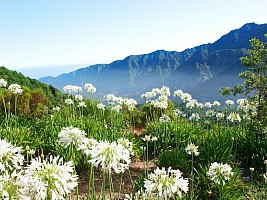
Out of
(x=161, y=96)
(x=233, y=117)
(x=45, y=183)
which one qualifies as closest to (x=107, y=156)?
(x=45, y=183)

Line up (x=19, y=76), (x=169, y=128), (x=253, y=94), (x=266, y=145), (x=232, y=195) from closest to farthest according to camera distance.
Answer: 1. (x=232, y=195)
2. (x=266, y=145)
3. (x=253, y=94)
4. (x=169, y=128)
5. (x=19, y=76)

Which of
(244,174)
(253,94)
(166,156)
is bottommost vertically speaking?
(244,174)

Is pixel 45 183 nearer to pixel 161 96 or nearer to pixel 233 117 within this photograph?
pixel 233 117

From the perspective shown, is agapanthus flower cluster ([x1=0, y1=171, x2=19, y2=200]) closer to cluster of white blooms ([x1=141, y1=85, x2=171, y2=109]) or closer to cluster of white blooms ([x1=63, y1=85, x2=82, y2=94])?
cluster of white blooms ([x1=141, y1=85, x2=171, y2=109])

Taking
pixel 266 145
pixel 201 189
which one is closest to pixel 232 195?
pixel 201 189

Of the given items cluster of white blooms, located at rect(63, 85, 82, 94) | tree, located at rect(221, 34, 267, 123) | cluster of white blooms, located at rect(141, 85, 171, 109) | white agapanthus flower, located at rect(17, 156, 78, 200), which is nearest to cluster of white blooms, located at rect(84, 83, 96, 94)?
cluster of white blooms, located at rect(63, 85, 82, 94)

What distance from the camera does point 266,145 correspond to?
316 inches

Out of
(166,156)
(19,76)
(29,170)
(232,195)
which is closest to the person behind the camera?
(29,170)

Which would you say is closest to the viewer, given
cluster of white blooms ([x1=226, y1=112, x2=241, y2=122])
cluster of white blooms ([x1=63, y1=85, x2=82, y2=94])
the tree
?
cluster of white blooms ([x1=226, y1=112, x2=241, y2=122])

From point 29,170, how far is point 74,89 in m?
7.06

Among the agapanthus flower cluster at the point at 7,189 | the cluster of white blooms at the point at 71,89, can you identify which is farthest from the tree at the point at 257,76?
the agapanthus flower cluster at the point at 7,189

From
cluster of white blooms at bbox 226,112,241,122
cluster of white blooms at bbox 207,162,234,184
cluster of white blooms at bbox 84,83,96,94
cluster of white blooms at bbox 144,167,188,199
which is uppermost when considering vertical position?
cluster of white blooms at bbox 84,83,96,94

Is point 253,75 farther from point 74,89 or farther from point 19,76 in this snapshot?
point 19,76

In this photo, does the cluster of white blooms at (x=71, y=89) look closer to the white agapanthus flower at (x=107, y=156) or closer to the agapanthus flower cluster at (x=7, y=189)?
the white agapanthus flower at (x=107, y=156)
